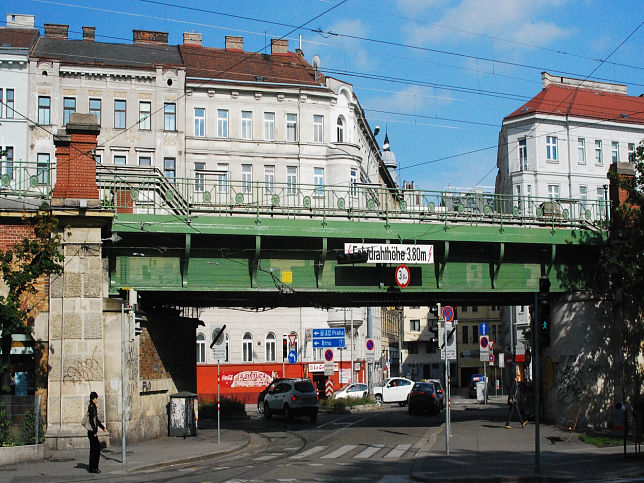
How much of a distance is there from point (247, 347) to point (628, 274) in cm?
3824

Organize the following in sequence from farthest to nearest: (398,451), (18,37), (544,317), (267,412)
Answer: (18,37), (267,412), (398,451), (544,317)

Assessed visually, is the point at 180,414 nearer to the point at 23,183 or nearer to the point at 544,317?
the point at 23,183

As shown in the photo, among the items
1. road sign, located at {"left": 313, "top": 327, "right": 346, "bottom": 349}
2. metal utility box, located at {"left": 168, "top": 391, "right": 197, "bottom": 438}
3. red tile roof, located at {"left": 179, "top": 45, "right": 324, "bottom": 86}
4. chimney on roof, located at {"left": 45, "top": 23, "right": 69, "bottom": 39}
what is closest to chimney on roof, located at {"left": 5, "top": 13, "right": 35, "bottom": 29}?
chimney on roof, located at {"left": 45, "top": 23, "right": 69, "bottom": 39}

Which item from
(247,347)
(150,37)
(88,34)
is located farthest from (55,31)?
(247,347)

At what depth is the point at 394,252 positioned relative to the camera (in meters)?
26.2

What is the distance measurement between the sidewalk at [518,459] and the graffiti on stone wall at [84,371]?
8799 mm

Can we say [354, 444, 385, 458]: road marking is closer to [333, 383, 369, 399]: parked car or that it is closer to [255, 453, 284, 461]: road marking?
[255, 453, 284, 461]: road marking

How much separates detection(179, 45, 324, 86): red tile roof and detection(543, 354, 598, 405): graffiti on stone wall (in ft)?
114

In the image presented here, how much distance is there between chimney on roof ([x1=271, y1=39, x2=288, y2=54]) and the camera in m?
64.0

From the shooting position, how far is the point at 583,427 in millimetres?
28453

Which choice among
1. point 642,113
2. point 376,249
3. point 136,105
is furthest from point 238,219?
point 642,113

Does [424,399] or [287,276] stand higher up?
[287,276]

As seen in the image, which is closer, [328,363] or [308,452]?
[308,452]

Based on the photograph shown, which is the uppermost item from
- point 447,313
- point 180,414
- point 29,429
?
point 447,313
